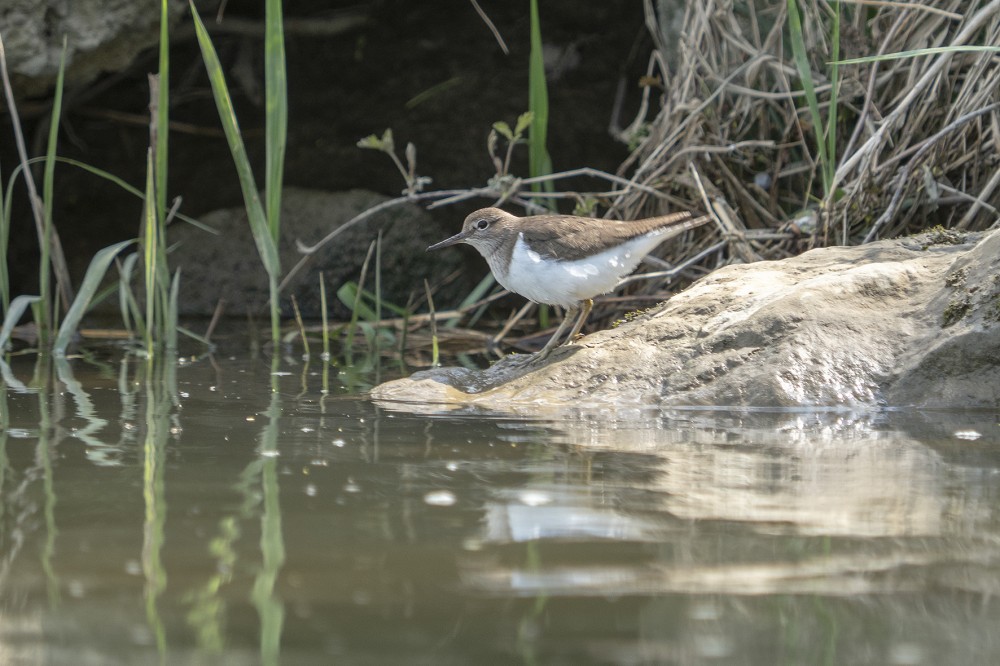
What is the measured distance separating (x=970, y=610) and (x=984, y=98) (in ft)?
12.5

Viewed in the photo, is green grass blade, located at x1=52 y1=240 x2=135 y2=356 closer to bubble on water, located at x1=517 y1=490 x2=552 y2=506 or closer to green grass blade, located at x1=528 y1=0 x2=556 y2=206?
green grass blade, located at x1=528 y1=0 x2=556 y2=206

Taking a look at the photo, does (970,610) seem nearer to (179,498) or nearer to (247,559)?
(247,559)

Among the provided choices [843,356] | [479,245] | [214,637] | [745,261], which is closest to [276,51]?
[479,245]

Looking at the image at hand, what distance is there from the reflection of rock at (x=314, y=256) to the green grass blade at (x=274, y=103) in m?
2.98

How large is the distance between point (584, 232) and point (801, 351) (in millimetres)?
1094

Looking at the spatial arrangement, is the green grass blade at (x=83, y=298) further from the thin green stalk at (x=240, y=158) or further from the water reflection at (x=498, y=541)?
the water reflection at (x=498, y=541)

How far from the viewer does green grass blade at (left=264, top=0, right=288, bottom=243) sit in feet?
16.4

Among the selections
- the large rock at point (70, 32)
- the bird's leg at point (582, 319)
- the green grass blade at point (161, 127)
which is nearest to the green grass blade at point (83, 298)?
the green grass blade at point (161, 127)

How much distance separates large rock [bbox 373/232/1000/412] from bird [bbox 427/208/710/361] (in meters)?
0.25

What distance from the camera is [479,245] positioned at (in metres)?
5.26

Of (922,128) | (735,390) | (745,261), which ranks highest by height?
(922,128)

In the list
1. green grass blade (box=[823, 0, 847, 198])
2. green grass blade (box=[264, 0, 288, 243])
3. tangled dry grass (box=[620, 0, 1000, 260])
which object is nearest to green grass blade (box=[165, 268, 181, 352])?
green grass blade (box=[264, 0, 288, 243])

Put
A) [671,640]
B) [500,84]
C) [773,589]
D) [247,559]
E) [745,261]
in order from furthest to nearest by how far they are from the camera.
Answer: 1. [500,84]
2. [745,261]
3. [247,559]
4. [773,589]
5. [671,640]

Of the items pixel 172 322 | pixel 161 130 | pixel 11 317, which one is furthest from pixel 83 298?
pixel 161 130
